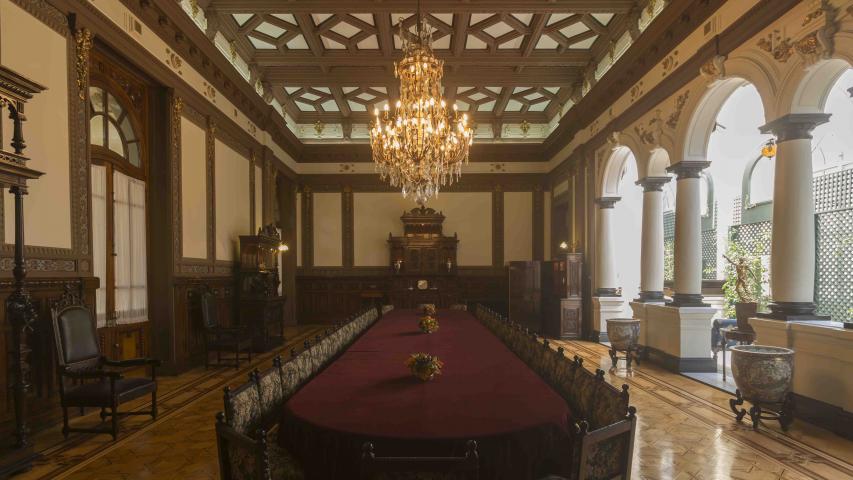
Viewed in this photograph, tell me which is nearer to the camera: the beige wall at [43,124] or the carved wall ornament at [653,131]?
the beige wall at [43,124]

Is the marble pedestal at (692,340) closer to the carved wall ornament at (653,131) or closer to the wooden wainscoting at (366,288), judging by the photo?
the carved wall ornament at (653,131)

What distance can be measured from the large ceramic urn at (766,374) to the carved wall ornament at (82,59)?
652 cm

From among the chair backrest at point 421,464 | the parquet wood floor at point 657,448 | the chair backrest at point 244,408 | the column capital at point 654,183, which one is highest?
the column capital at point 654,183

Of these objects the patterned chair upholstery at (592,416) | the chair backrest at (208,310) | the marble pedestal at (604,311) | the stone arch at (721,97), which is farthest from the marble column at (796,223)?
the chair backrest at (208,310)

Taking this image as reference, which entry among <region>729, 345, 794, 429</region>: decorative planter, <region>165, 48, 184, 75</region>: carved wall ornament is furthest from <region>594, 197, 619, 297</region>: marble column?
<region>165, 48, 184, 75</region>: carved wall ornament

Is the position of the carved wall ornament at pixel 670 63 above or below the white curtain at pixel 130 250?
above

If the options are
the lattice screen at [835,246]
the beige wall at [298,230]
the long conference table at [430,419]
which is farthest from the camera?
the beige wall at [298,230]

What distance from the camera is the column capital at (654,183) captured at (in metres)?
7.14

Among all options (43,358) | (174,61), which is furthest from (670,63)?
(43,358)

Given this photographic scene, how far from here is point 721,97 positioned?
5.80 metres

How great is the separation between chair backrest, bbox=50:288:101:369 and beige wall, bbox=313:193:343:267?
8366 millimetres

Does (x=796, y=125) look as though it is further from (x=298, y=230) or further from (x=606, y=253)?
(x=298, y=230)

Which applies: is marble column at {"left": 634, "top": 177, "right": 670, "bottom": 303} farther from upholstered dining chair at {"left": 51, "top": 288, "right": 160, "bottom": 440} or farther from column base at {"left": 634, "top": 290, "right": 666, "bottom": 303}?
upholstered dining chair at {"left": 51, "top": 288, "right": 160, "bottom": 440}

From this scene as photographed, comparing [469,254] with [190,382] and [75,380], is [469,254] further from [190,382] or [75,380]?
[75,380]
